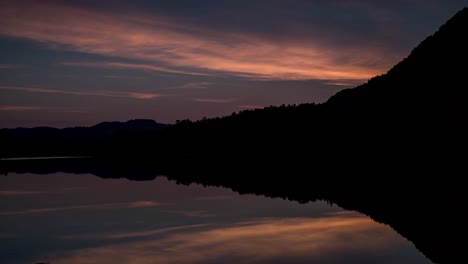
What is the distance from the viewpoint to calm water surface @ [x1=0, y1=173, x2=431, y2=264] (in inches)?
655

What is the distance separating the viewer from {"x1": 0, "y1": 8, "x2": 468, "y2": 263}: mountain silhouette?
30.0 metres

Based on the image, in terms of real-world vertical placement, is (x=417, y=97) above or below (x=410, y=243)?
above

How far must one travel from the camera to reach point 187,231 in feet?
69.9

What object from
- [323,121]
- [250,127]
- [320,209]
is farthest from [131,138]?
[320,209]

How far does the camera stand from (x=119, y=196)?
3478 centimetres

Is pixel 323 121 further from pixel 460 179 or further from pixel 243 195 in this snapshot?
pixel 243 195

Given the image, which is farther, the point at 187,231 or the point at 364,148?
the point at 364,148

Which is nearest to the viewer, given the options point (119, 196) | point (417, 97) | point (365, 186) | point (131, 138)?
point (119, 196)

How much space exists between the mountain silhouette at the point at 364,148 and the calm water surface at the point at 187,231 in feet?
6.41

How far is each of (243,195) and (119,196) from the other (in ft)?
25.5

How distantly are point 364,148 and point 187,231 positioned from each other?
235ft

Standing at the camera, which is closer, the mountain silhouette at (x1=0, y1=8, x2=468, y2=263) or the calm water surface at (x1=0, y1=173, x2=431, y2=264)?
the calm water surface at (x1=0, y1=173, x2=431, y2=264)

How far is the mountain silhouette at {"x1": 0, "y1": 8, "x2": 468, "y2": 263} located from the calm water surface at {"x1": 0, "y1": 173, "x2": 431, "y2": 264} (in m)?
1.95

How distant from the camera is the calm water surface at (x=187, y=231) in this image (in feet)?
54.5
